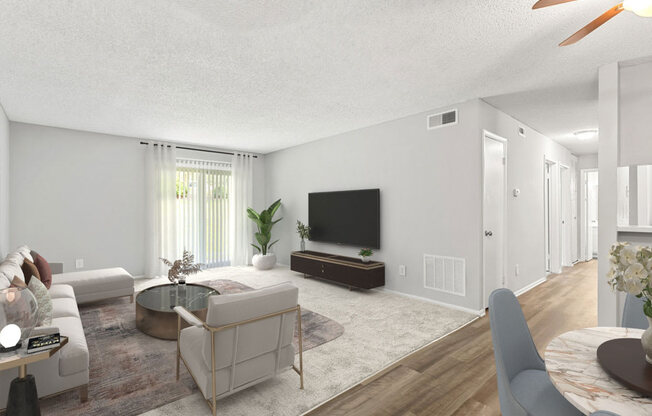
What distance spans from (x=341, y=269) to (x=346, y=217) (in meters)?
0.93

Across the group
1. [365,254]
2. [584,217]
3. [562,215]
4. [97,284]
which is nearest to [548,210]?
[562,215]

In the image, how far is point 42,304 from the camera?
2381 mm

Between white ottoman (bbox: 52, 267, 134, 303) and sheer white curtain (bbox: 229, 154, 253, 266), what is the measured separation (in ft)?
8.94

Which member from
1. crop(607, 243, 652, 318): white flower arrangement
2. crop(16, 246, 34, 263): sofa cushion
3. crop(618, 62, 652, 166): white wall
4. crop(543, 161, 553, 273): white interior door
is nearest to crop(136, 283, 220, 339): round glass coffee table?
crop(16, 246, 34, 263): sofa cushion

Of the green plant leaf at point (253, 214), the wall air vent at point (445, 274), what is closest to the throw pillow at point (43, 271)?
the green plant leaf at point (253, 214)

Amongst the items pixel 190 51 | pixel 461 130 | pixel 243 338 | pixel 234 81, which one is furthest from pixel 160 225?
pixel 461 130

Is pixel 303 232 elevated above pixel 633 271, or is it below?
below

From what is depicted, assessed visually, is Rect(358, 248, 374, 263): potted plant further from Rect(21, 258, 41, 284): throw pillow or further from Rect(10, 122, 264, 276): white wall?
Rect(10, 122, 264, 276): white wall

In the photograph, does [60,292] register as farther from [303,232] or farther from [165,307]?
[303,232]

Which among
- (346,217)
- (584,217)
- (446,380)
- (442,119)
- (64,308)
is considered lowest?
(446,380)

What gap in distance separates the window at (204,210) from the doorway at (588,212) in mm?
8215

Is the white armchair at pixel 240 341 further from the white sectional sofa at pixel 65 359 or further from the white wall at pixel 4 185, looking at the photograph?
the white wall at pixel 4 185

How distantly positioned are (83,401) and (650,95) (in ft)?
16.8

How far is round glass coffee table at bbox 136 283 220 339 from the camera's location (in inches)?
118
